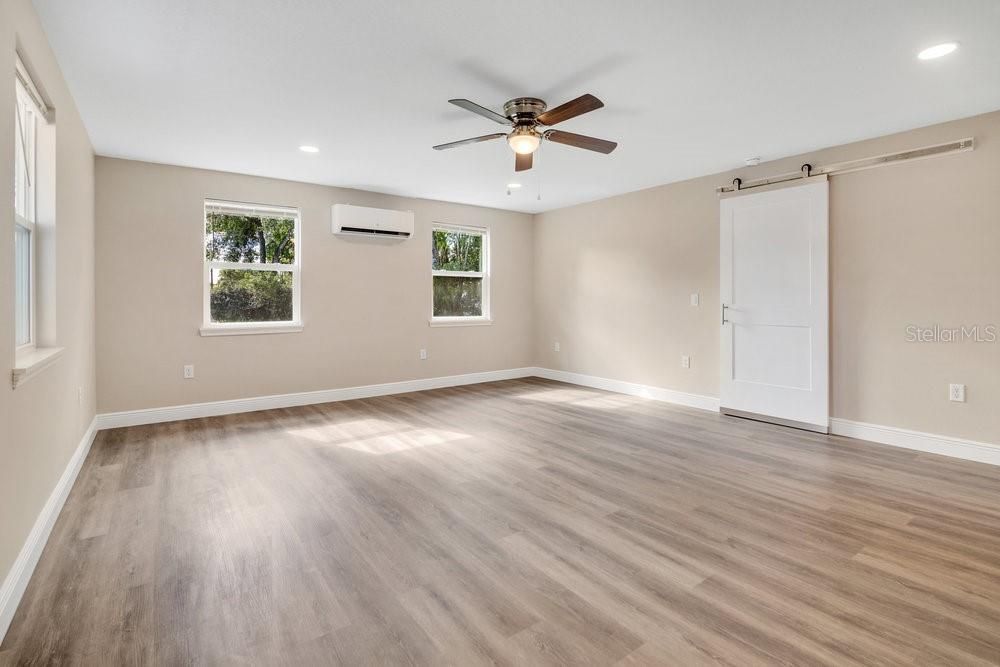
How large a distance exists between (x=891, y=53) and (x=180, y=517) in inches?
172

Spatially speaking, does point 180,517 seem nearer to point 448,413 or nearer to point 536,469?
point 536,469

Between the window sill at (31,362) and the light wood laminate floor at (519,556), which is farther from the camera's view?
the window sill at (31,362)

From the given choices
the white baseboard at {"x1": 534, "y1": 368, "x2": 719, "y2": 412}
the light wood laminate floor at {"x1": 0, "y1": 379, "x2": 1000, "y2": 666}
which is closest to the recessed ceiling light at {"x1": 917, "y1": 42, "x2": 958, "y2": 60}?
the light wood laminate floor at {"x1": 0, "y1": 379, "x2": 1000, "y2": 666}

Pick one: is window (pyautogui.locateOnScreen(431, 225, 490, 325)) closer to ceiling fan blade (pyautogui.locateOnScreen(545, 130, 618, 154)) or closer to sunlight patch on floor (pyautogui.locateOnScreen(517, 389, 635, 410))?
sunlight patch on floor (pyautogui.locateOnScreen(517, 389, 635, 410))

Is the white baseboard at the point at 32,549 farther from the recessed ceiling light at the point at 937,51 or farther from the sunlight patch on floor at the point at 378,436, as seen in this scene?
the recessed ceiling light at the point at 937,51

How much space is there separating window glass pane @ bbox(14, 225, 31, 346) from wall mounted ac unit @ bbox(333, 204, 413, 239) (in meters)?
2.96

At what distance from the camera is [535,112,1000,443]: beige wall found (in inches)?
135

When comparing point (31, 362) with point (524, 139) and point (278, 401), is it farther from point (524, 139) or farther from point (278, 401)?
point (278, 401)

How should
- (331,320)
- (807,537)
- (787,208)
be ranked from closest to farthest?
1. (807,537)
2. (787,208)
3. (331,320)

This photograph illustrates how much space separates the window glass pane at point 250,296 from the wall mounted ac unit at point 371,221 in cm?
80

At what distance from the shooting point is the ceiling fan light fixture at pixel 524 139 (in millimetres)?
3162

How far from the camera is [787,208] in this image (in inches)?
172

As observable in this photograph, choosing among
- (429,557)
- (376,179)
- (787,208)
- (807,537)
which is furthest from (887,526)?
(376,179)

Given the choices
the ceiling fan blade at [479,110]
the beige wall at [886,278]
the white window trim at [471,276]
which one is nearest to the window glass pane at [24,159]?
the ceiling fan blade at [479,110]
